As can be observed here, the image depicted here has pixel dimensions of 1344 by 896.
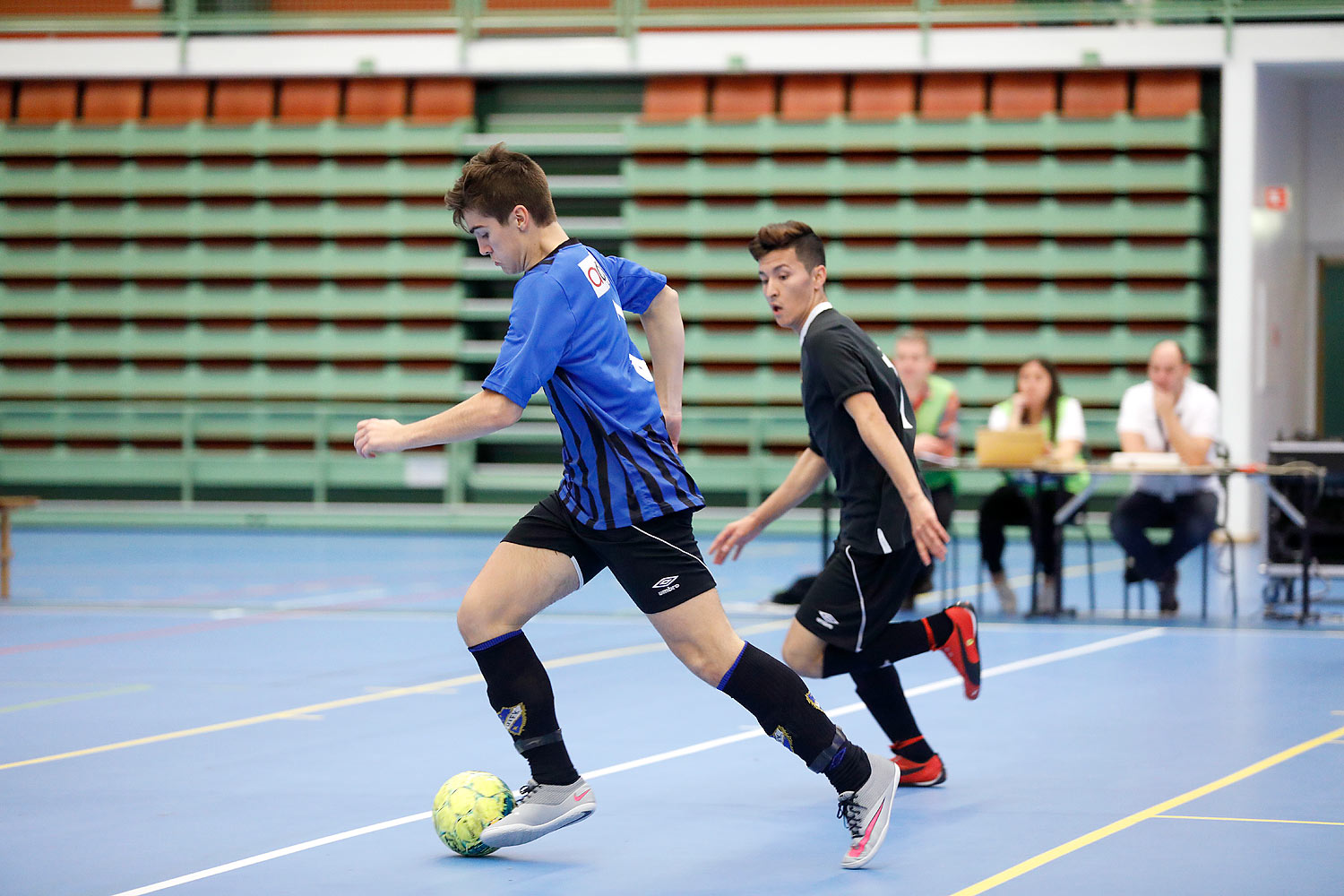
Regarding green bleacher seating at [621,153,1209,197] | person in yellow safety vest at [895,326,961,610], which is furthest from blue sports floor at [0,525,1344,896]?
green bleacher seating at [621,153,1209,197]

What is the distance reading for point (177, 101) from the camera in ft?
51.1

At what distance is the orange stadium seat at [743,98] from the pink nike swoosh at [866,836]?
11558mm

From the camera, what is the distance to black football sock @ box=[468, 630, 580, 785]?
3818 millimetres

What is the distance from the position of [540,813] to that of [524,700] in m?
0.28

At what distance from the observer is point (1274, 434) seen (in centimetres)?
1430

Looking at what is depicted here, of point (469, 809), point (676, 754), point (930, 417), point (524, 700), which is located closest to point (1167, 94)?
point (930, 417)

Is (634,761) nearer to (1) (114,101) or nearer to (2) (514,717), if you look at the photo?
(2) (514,717)

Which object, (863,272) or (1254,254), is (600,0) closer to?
(863,272)

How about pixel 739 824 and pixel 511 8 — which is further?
pixel 511 8

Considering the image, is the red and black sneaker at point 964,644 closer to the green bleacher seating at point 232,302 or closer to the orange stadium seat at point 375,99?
the green bleacher seating at point 232,302

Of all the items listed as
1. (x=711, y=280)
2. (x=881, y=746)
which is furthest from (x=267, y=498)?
(x=881, y=746)

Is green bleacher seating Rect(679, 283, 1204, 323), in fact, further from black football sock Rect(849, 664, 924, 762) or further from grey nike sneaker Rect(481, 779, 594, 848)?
grey nike sneaker Rect(481, 779, 594, 848)

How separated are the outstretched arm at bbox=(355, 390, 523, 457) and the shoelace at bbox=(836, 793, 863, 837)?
1.18 m

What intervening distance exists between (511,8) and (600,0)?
837mm
